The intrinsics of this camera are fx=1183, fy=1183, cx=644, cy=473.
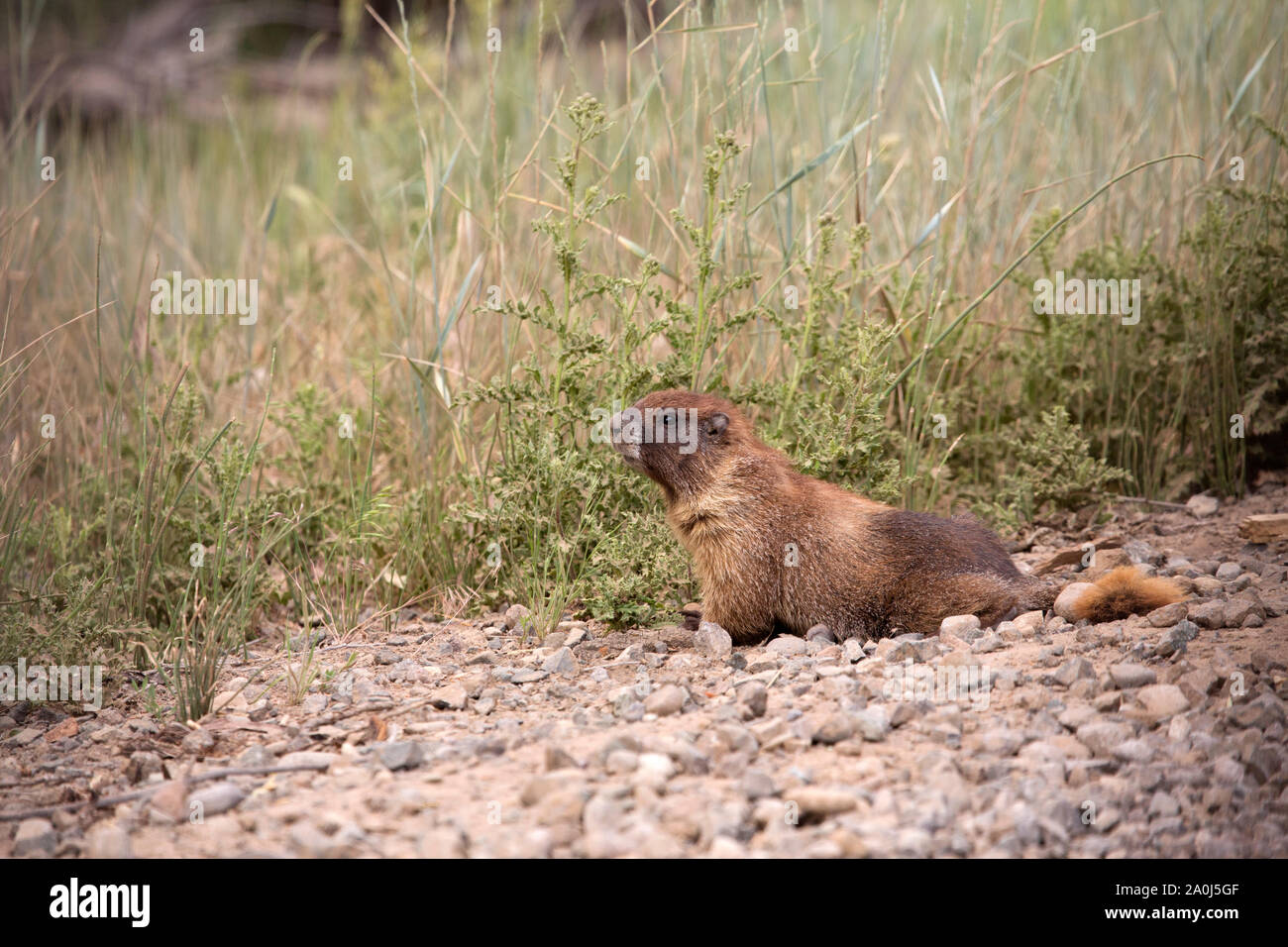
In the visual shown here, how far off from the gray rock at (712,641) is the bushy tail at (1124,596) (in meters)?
1.09

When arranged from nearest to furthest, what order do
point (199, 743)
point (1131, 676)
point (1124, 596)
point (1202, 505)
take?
point (1131, 676), point (199, 743), point (1124, 596), point (1202, 505)

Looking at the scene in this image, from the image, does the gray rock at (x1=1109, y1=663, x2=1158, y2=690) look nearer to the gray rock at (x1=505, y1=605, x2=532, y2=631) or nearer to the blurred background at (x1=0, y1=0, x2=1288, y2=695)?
the blurred background at (x1=0, y1=0, x2=1288, y2=695)

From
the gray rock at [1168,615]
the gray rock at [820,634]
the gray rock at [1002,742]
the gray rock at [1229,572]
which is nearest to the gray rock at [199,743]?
the gray rock at [820,634]

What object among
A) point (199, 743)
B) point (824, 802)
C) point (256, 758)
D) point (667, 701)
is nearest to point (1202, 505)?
point (667, 701)

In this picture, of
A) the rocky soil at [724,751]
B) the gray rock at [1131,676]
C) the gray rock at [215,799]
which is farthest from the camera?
the gray rock at [1131,676]

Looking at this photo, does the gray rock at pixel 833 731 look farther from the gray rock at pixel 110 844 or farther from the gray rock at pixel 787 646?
the gray rock at pixel 110 844

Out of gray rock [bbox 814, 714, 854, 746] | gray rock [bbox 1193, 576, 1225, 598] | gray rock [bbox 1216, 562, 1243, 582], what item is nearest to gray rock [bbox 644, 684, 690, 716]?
gray rock [bbox 814, 714, 854, 746]

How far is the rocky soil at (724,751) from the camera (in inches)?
96.5

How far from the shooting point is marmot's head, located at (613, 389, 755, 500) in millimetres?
3976

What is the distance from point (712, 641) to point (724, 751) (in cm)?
101

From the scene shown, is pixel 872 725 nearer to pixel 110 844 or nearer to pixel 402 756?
pixel 402 756

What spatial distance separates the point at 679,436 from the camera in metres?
4.03

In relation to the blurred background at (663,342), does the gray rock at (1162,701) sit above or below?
below

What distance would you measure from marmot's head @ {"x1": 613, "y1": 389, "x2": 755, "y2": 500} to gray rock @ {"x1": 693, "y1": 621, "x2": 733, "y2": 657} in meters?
0.53
